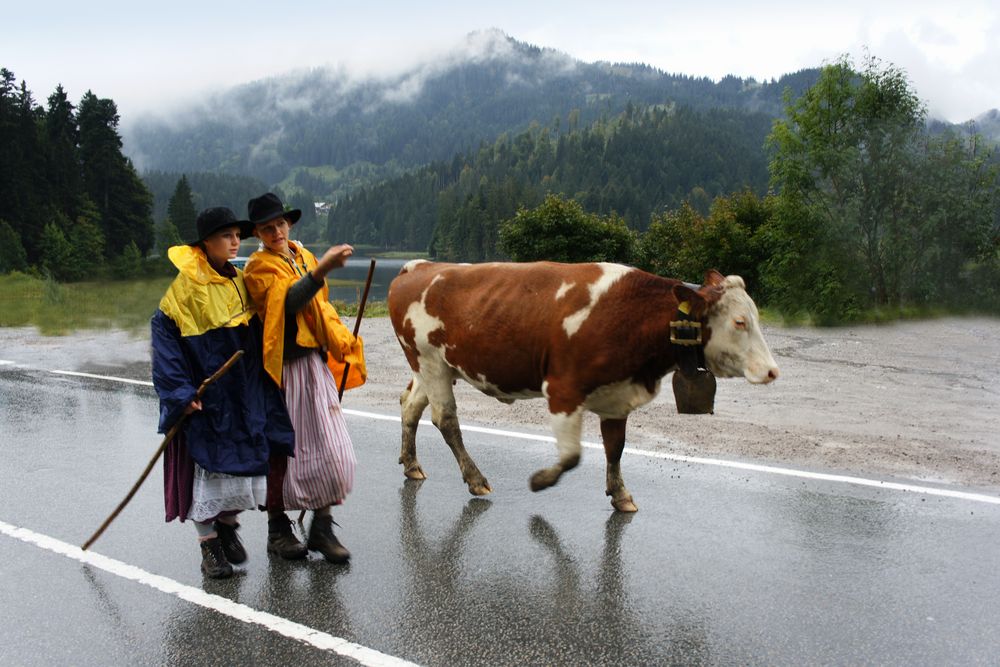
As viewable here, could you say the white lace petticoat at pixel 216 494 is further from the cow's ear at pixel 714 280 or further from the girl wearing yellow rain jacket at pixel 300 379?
Result: the cow's ear at pixel 714 280

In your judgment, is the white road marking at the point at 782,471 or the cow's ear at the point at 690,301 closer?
the cow's ear at the point at 690,301

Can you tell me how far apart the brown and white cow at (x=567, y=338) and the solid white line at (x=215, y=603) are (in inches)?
77.0

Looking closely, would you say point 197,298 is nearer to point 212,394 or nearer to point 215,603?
point 212,394

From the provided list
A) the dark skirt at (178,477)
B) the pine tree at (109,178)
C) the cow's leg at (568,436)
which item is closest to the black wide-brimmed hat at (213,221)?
the dark skirt at (178,477)

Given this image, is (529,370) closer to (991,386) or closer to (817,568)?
(817,568)

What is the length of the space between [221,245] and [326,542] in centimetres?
184

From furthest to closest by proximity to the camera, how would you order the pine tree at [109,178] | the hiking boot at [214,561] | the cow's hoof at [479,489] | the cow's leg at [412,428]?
1. the pine tree at [109,178]
2. the cow's leg at [412,428]
3. the cow's hoof at [479,489]
4. the hiking boot at [214,561]

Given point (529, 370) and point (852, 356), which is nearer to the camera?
point (529, 370)

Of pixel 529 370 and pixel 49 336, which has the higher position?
pixel 529 370

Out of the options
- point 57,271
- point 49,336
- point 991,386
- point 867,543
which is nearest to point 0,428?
point 867,543

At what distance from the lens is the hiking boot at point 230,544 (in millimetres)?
4902

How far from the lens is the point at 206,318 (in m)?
4.64

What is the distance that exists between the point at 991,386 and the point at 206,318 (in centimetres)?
1009

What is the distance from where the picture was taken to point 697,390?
5.19m
